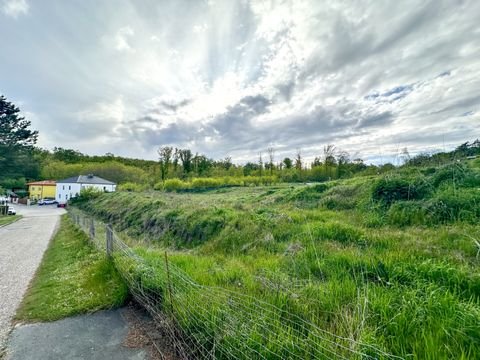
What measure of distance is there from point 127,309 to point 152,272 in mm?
750

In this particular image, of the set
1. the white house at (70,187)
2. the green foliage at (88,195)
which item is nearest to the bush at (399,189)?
the green foliage at (88,195)

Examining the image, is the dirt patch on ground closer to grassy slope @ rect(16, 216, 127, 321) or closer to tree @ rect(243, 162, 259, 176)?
grassy slope @ rect(16, 216, 127, 321)

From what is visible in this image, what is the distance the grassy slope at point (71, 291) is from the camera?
11.7 feet

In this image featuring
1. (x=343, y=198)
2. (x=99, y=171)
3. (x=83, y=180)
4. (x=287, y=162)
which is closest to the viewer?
(x=343, y=198)

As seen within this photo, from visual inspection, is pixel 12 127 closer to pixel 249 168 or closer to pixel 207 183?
pixel 207 183

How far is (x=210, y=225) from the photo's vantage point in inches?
285

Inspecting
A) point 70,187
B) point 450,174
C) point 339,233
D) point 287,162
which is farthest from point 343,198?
point 70,187

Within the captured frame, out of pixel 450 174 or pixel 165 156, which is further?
pixel 165 156

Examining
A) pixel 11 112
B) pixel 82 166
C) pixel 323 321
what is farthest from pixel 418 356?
pixel 82 166

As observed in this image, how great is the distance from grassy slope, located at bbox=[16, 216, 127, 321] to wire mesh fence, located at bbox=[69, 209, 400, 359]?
839 mm

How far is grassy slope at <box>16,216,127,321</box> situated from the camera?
3.56 metres

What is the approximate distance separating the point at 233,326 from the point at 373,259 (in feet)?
7.60

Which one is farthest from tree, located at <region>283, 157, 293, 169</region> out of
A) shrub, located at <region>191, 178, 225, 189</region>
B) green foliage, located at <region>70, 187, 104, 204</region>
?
green foliage, located at <region>70, 187, 104, 204</region>

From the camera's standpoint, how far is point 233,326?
2111 millimetres
